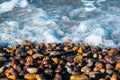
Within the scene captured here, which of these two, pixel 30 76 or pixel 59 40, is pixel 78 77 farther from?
pixel 59 40

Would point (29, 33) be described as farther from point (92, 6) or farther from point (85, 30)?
point (92, 6)

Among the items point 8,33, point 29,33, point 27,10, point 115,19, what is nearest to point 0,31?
point 8,33

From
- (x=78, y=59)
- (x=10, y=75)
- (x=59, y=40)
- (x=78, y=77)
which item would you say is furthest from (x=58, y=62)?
(x=59, y=40)

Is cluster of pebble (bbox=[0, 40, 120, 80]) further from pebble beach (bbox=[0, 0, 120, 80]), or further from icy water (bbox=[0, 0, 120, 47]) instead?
icy water (bbox=[0, 0, 120, 47])

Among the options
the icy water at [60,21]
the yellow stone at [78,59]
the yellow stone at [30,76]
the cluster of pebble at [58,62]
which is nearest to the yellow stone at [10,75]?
the cluster of pebble at [58,62]

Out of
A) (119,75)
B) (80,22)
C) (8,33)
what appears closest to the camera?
(119,75)

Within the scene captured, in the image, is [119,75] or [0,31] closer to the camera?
[119,75]
